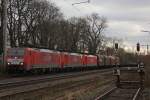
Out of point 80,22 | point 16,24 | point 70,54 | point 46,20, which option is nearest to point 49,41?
point 46,20

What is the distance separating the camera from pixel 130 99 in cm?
2012

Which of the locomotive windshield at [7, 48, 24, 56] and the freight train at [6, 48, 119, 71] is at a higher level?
the locomotive windshield at [7, 48, 24, 56]

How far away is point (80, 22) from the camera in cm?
13225

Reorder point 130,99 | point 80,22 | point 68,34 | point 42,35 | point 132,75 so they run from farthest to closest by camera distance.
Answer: point 80,22 → point 68,34 → point 42,35 → point 132,75 → point 130,99

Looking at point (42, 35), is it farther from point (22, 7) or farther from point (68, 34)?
point (68, 34)

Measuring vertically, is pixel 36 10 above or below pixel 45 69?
above

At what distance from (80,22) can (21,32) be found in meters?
58.6

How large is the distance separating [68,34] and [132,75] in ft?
238

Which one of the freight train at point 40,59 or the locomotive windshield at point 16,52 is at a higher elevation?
the locomotive windshield at point 16,52

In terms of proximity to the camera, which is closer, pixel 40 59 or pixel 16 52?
pixel 16 52

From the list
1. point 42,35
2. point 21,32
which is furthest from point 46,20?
point 21,32

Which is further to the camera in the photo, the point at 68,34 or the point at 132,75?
the point at 68,34

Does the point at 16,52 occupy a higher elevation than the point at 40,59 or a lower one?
higher

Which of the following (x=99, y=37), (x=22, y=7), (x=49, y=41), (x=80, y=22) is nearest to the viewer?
(x=22, y=7)
